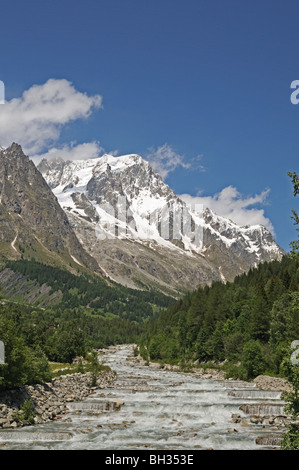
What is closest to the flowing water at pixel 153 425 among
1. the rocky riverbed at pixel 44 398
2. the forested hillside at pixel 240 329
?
the rocky riverbed at pixel 44 398

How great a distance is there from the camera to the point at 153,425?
4669 centimetres

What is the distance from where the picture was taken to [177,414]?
5234 cm

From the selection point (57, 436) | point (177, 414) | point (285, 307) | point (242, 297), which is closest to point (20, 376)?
point (57, 436)

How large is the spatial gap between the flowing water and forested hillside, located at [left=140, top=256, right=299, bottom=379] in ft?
63.3

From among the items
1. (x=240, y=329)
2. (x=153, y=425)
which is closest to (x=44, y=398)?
(x=153, y=425)

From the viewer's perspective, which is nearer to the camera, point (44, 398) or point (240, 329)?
point (44, 398)

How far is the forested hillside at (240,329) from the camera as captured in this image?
8569 cm

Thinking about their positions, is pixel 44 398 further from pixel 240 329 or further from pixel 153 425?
pixel 240 329

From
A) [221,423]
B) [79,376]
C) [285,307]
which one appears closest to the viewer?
[221,423]

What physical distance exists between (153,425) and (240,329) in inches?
2697

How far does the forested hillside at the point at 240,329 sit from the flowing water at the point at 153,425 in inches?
759

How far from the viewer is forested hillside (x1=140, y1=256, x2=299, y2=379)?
85688 mm

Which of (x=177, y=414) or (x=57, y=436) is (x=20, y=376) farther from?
(x=177, y=414)
